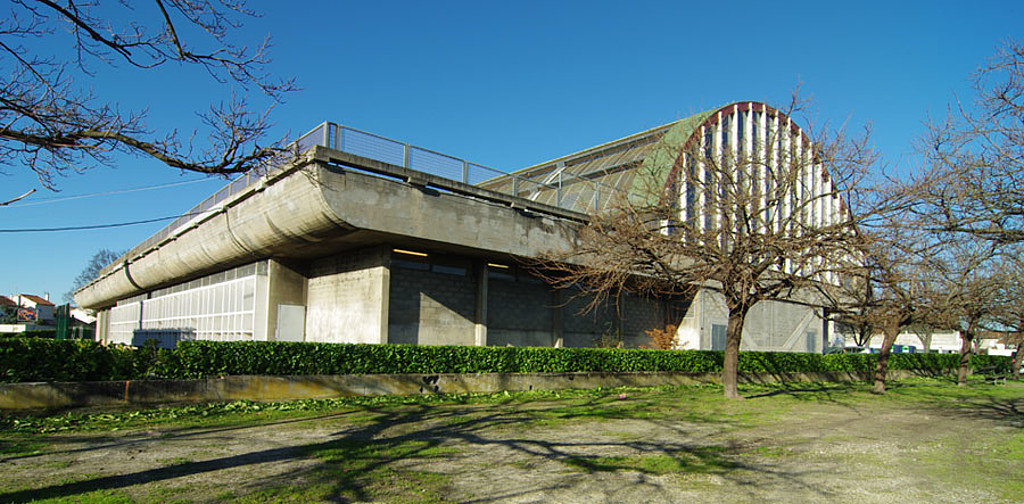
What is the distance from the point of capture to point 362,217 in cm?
1803

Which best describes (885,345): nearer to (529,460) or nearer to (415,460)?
(529,460)

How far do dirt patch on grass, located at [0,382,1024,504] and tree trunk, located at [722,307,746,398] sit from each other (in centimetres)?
325

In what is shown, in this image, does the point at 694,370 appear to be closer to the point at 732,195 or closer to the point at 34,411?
the point at 732,195

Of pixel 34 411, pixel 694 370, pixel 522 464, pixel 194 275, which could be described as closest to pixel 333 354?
pixel 34 411

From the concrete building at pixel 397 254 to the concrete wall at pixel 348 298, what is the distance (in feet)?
0.20

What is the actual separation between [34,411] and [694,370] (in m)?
19.4

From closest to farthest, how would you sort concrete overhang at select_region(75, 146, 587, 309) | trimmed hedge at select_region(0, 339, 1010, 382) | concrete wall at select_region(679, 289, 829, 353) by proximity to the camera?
trimmed hedge at select_region(0, 339, 1010, 382), concrete overhang at select_region(75, 146, 587, 309), concrete wall at select_region(679, 289, 829, 353)

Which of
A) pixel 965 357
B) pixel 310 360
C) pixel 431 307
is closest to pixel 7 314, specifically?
pixel 431 307

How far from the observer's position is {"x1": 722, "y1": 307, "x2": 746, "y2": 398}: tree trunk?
16375mm

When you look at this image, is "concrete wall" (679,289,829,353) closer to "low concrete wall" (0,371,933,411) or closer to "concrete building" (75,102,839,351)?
"concrete building" (75,102,839,351)

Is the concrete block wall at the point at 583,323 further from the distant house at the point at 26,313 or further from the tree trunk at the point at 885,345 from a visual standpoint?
the distant house at the point at 26,313

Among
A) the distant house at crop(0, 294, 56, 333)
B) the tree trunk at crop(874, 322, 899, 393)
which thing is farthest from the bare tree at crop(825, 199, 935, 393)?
the distant house at crop(0, 294, 56, 333)

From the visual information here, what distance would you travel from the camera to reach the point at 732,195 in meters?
15.7

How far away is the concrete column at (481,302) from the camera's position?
22875 millimetres
